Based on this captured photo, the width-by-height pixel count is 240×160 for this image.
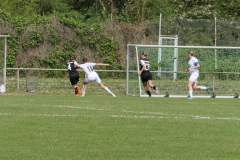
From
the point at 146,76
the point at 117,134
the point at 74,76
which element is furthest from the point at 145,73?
the point at 117,134

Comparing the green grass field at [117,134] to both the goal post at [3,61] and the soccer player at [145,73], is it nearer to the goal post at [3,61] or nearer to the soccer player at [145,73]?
the soccer player at [145,73]

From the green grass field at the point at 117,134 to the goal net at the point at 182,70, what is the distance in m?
13.9

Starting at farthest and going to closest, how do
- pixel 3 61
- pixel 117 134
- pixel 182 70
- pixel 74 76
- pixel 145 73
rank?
pixel 182 70
pixel 3 61
pixel 74 76
pixel 145 73
pixel 117 134

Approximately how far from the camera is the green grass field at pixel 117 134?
34.0 ft

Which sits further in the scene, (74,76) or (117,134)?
(74,76)

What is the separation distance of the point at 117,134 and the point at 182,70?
21.6 metres

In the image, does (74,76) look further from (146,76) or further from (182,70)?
(182,70)

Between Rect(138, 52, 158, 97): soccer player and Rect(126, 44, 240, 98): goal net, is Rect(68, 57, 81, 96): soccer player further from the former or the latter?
Rect(138, 52, 158, 97): soccer player

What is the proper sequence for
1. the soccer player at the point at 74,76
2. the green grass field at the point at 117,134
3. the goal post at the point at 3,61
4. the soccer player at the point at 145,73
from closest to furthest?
the green grass field at the point at 117,134
the soccer player at the point at 145,73
the soccer player at the point at 74,76
the goal post at the point at 3,61

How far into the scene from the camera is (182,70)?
34188 millimetres

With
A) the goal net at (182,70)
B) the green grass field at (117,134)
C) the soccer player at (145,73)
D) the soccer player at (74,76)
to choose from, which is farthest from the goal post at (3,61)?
the green grass field at (117,134)

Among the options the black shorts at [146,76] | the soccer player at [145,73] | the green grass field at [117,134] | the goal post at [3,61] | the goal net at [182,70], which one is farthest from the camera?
the goal net at [182,70]

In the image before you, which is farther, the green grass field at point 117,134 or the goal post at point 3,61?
the goal post at point 3,61

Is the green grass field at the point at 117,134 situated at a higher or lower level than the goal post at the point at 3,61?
lower
